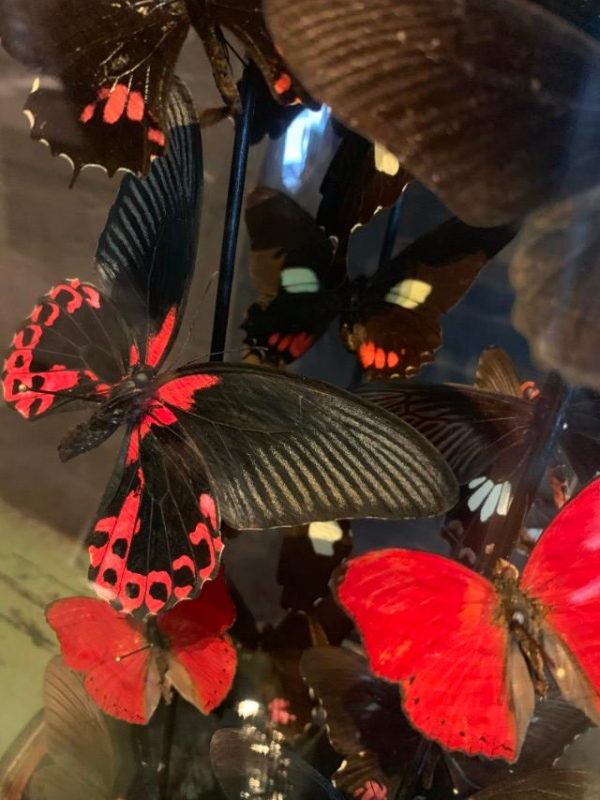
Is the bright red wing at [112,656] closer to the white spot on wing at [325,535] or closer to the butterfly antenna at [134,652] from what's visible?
the butterfly antenna at [134,652]

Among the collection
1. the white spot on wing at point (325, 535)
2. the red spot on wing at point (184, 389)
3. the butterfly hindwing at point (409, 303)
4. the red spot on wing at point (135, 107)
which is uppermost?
the red spot on wing at point (135, 107)

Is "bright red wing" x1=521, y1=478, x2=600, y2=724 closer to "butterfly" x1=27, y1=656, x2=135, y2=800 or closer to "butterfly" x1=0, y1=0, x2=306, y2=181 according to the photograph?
"butterfly" x1=0, y1=0, x2=306, y2=181

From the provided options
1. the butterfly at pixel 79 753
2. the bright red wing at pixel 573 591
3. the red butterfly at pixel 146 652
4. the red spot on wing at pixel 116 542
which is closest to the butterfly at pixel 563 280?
the bright red wing at pixel 573 591

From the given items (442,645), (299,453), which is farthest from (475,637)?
(299,453)

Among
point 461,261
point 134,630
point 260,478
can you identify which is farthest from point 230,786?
point 461,261

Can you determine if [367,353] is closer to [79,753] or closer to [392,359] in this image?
[392,359]

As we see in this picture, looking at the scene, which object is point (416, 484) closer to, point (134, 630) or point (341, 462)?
point (341, 462)
